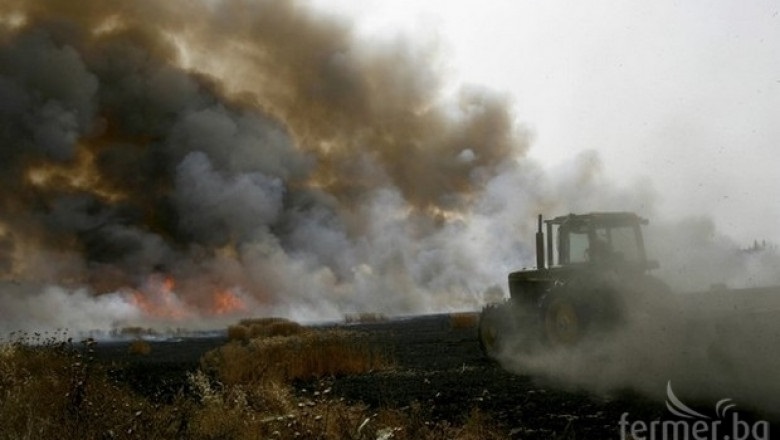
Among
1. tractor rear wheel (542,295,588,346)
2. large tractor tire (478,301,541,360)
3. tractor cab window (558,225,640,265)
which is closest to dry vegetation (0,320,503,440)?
tractor rear wheel (542,295,588,346)

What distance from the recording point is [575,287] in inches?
579

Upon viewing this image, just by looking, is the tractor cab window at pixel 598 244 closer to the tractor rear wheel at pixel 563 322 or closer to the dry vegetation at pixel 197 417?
the tractor rear wheel at pixel 563 322

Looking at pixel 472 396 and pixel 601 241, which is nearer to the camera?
pixel 472 396

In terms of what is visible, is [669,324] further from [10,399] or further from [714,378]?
[10,399]

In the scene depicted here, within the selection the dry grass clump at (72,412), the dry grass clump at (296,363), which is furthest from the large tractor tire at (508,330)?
the dry grass clump at (72,412)

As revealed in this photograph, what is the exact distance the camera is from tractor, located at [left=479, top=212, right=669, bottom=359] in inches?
555

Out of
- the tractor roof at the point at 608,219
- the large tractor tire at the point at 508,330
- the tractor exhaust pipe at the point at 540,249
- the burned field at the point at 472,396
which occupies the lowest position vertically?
the burned field at the point at 472,396

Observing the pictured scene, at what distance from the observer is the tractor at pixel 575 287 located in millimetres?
14109

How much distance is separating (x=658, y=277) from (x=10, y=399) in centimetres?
1335

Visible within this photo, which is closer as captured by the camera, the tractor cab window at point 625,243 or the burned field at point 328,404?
the burned field at point 328,404

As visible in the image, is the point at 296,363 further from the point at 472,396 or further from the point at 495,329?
the point at 472,396

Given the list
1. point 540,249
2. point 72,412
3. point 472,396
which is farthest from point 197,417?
point 540,249

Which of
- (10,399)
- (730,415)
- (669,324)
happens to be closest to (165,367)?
(10,399)

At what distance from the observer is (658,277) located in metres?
15.6
